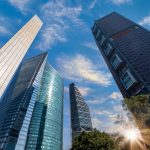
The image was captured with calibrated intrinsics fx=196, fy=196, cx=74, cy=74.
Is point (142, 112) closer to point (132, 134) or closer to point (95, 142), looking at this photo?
point (132, 134)

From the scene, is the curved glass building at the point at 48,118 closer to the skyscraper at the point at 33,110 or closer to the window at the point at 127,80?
the skyscraper at the point at 33,110

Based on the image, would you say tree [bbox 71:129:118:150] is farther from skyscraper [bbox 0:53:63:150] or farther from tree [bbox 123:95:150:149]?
skyscraper [bbox 0:53:63:150]

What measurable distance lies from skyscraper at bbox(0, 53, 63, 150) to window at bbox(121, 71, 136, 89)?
72.6 metres

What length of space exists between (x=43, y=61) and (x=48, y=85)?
2364 cm

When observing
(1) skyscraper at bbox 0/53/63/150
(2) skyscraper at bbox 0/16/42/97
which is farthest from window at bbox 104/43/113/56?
(2) skyscraper at bbox 0/16/42/97

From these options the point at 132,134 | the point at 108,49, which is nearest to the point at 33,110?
the point at 108,49

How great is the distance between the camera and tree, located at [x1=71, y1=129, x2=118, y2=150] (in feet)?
113

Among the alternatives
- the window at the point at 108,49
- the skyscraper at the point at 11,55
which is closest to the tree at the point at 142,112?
the skyscraper at the point at 11,55

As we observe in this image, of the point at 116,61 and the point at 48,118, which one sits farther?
the point at 48,118

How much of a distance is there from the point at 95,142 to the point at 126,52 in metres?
64.7

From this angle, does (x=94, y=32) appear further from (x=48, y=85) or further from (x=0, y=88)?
(x=0, y=88)

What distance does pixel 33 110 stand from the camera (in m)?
147

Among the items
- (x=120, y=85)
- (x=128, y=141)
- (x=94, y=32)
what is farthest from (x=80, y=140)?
(x=94, y=32)

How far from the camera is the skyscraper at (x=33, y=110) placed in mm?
126125
